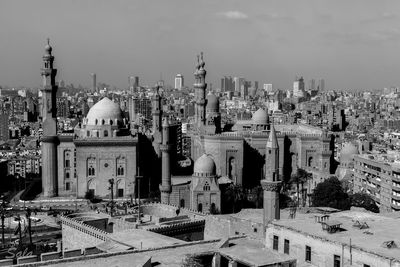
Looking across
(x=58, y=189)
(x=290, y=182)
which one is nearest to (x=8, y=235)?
(x=58, y=189)

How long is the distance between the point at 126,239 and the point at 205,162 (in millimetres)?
18694

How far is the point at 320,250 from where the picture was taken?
19.4m

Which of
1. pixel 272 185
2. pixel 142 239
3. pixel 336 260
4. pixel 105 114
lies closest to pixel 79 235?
pixel 142 239

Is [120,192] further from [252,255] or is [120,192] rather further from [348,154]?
[252,255]

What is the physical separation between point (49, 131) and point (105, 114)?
4416 millimetres

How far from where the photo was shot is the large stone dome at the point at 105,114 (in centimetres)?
4766

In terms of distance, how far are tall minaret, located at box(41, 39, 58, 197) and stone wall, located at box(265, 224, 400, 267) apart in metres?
29.6

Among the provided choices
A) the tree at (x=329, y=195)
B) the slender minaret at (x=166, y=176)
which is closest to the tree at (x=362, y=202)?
the tree at (x=329, y=195)

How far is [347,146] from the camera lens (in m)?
52.3

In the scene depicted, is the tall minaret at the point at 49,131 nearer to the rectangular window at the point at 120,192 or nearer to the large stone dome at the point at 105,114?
the large stone dome at the point at 105,114

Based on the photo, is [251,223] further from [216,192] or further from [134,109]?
[134,109]

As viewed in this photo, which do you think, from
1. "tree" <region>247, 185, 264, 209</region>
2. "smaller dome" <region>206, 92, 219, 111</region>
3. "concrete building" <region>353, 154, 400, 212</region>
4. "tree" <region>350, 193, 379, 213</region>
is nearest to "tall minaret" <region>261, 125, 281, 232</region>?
"tree" <region>350, 193, 379, 213</region>

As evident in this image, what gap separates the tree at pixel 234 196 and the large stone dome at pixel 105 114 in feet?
35.0

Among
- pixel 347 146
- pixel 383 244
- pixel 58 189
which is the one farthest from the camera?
pixel 347 146
